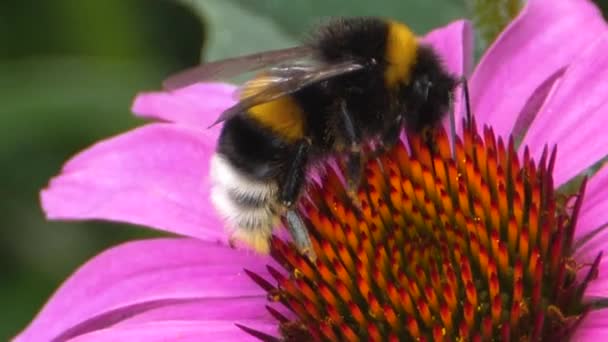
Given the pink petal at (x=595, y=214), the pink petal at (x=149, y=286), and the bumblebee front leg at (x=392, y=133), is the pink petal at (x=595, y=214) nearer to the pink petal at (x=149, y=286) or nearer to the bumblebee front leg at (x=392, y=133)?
the bumblebee front leg at (x=392, y=133)

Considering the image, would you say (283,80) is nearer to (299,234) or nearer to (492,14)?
(299,234)

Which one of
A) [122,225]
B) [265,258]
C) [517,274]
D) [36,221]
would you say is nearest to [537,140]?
[517,274]

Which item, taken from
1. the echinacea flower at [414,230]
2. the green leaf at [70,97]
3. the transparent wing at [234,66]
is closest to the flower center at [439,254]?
the echinacea flower at [414,230]

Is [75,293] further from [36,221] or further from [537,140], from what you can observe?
[36,221]

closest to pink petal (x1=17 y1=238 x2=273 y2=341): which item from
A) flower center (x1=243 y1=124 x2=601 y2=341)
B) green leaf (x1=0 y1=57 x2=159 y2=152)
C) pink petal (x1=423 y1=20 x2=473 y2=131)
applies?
flower center (x1=243 y1=124 x2=601 y2=341)

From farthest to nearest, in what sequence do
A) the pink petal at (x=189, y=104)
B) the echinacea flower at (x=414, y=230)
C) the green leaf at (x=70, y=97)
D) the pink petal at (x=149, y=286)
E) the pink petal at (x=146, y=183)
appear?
the green leaf at (x=70, y=97), the pink petal at (x=189, y=104), the pink petal at (x=146, y=183), the pink petal at (x=149, y=286), the echinacea flower at (x=414, y=230)

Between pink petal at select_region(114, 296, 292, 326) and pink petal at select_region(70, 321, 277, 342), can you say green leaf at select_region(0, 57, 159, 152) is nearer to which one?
pink petal at select_region(114, 296, 292, 326)
